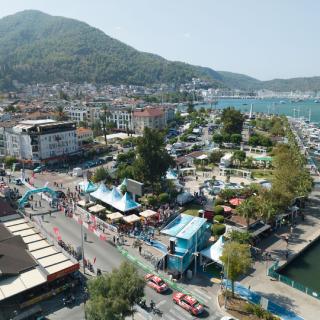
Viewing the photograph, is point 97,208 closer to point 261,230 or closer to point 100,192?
point 100,192

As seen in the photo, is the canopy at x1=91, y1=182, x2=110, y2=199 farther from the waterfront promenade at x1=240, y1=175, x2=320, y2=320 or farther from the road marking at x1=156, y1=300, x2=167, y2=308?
the road marking at x1=156, y1=300, x2=167, y2=308

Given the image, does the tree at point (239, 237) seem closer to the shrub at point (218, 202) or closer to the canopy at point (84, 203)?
the shrub at point (218, 202)

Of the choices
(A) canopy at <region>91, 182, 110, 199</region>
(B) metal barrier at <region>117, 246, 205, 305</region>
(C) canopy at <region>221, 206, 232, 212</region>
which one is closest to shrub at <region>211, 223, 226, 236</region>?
(C) canopy at <region>221, 206, 232, 212</region>

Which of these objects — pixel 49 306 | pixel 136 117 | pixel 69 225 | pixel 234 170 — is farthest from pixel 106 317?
pixel 136 117

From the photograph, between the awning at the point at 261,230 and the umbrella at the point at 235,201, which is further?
the umbrella at the point at 235,201

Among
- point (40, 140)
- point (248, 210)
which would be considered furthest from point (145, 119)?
point (248, 210)

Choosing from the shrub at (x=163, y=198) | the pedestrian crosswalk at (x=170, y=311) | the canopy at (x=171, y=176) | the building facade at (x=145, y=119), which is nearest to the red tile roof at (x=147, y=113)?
the building facade at (x=145, y=119)
